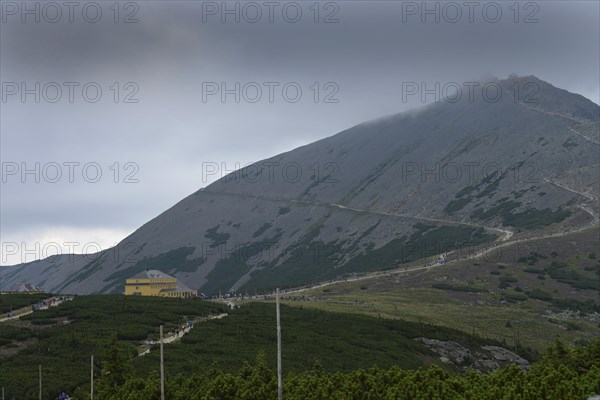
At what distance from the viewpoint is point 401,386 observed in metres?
35.7

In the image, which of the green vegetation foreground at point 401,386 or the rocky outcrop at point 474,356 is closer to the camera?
the green vegetation foreground at point 401,386

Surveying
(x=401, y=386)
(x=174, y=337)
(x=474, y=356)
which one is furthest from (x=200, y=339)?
(x=401, y=386)

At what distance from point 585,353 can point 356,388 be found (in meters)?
17.5

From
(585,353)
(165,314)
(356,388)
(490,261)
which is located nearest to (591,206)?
(490,261)

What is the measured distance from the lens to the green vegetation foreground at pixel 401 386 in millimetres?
31844

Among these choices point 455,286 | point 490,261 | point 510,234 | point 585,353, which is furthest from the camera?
point 510,234

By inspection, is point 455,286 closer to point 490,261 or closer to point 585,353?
point 490,261

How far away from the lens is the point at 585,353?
43.6m

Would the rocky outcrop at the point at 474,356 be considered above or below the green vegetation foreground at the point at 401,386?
below

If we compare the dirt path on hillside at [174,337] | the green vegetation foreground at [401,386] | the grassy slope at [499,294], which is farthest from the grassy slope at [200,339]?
the green vegetation foreground at [401,386]

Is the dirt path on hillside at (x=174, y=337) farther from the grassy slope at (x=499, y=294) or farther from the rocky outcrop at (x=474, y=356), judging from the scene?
the rocky outcrop at (x=474, y=356)

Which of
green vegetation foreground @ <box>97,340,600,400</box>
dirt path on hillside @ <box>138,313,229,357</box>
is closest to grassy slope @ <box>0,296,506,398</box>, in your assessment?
dirt path on hillside @ <box>138,313,229,357</box>

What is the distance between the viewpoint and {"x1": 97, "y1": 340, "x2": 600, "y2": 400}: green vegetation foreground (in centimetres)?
3184

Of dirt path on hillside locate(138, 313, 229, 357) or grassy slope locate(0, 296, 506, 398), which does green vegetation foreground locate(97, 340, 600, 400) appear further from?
dirt path on hillside locate(138, 313, 229, 357)
